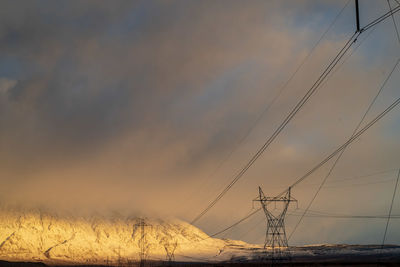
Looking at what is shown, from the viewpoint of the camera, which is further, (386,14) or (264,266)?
(264,266)

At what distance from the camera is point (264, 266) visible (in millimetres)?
153000

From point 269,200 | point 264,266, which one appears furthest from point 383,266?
point 269,200

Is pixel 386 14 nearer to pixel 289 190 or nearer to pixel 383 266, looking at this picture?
pixel 289 190

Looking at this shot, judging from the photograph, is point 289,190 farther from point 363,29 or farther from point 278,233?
point 363,29

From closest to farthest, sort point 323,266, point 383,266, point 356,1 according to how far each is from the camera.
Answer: point 356,1 < point 383,266 < point 323,266

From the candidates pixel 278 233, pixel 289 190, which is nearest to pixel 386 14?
pixel 289 190

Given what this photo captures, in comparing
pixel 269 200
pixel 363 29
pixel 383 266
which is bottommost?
pixel 383 266

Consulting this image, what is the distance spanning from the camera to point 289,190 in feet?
243

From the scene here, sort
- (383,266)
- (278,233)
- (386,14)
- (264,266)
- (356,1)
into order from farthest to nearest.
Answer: (264,266) → (383,266) → (278,233) → (386,14) → (356,1)

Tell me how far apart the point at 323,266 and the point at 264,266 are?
25191 millimetres

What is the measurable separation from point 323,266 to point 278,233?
311 ft

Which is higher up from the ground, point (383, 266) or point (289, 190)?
point (289, 190)

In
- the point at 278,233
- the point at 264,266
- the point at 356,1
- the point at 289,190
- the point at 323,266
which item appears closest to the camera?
the point at 356,1

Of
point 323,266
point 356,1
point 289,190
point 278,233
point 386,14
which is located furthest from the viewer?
point 323,266
